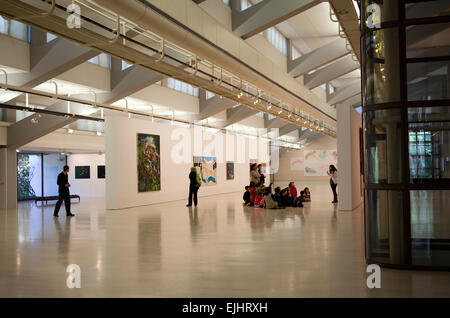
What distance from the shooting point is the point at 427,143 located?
6.81 m

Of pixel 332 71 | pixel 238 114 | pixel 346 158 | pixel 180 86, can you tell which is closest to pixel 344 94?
pixel 238 114

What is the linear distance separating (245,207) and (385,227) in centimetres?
1085


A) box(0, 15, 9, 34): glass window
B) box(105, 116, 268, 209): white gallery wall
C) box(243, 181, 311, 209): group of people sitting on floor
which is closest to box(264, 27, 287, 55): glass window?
box(105, 116, 268, 209): white gallery wall

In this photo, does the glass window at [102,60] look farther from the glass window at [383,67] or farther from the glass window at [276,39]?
the glass window at [383,67]

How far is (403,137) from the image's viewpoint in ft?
22.0

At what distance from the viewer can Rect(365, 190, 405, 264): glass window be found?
6.70m

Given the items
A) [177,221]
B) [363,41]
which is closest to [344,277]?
[363,41]

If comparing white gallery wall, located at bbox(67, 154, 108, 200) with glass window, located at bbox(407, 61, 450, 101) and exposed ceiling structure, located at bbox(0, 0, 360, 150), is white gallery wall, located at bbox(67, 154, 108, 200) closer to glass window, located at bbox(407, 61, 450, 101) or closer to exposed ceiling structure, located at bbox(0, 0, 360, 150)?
exposed ceiling structure, located at bbox(0, 0, 360, 150)

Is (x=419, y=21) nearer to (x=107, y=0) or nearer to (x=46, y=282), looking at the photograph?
(x=107, y=0)

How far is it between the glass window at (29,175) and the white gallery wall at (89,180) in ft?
9.97

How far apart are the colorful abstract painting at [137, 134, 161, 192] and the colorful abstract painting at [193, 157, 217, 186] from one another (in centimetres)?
399

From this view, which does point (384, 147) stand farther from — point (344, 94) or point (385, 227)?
point (344, 94)

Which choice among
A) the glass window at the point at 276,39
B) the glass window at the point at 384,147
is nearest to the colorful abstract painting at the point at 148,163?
the glass window at the point at 276,39

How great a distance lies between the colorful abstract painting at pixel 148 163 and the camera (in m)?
19.7
